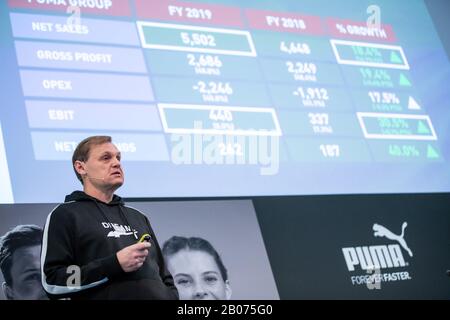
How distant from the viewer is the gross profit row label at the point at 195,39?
13.3ft

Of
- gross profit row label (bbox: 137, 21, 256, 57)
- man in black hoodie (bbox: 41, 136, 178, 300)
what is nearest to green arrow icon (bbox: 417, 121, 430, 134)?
gross profit row label (bbox: 137, 21, 256, 57)

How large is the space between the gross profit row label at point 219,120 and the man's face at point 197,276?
26.1 inches

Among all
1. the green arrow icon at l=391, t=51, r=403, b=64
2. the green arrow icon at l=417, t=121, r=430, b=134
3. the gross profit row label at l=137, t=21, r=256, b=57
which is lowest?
the green arrow icon at l=417, t=121, r=430, b=134

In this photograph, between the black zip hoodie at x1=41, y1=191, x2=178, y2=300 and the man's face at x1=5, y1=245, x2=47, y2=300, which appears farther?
the man's face at x1=5, y1=245, x2=47, y2=300

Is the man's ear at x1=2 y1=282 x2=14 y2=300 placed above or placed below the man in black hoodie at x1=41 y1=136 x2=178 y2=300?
above

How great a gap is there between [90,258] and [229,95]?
6.39 feet

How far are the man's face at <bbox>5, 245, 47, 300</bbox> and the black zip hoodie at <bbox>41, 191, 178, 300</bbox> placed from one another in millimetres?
1044

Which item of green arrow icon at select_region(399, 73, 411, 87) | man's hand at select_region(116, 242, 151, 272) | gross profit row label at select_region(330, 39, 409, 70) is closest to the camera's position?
man's hand at select_region(116, 242, 151, 272)

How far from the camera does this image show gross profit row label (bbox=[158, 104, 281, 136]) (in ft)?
12.9

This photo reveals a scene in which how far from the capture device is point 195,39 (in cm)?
414

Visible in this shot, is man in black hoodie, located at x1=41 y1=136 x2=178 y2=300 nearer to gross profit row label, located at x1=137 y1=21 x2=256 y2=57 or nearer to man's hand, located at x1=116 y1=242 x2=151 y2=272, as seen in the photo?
man's hand, located at x1=116 y1=242 x2=151 y2=272

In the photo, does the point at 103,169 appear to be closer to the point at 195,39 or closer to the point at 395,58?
the point at 195,39

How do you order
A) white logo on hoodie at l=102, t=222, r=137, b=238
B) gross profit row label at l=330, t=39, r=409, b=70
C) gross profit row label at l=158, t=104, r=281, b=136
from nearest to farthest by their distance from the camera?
white logo on hoodie at l=102, t=222, r=137, b=238
gross profit row label at l=158, t=104, r=281, b=136
gross profit row label at l=330, t=39, r=409, b=70

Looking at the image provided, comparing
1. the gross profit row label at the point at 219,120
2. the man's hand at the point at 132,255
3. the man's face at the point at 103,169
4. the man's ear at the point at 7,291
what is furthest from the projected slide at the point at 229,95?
the man's hand at the point at 132,255
